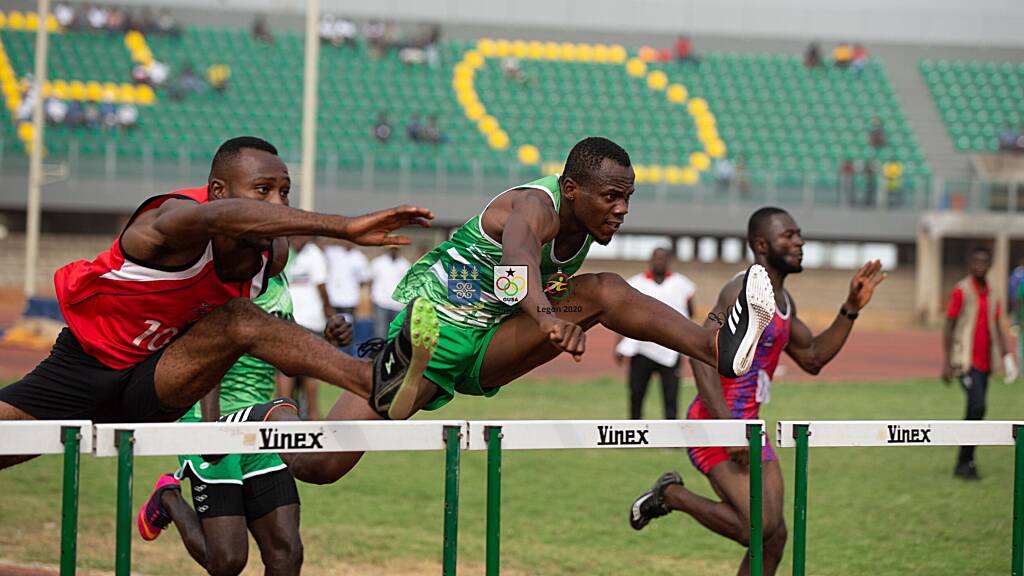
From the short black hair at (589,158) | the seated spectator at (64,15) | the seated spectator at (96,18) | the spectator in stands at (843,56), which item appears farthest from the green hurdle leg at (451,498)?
the spectator in stands at (843,56)

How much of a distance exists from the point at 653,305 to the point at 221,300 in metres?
1.89

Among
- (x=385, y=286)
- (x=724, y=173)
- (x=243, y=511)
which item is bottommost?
(x=243, y=511)

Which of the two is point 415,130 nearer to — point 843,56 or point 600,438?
point 843,56

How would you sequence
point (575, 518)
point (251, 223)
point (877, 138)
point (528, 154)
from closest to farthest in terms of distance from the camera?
point (251, 223) < point (575, 518) < point (528, 154) < point (877, 138)

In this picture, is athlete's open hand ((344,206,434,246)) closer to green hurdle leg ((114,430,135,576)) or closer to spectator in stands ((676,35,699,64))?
green hurdle leg ((114,430,135,576))

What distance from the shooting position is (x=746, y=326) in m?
5.31

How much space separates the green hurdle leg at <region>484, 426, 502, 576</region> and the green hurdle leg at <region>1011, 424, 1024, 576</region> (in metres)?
2.38

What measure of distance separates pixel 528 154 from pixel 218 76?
9568mm

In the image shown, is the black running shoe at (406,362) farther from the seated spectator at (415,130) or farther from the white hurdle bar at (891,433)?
the seated spectator at (415,130)

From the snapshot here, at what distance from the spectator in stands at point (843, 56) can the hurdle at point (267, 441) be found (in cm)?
3764

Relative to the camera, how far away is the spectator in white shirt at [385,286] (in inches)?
757

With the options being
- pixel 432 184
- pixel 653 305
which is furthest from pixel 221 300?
pixel 432 184

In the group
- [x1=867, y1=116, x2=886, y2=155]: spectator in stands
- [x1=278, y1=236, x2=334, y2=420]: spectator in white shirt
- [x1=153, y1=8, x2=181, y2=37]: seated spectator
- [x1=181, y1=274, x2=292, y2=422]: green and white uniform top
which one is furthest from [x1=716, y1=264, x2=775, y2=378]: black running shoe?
[x1=153, y1=8, x2=181, y2=37]: seated spectator

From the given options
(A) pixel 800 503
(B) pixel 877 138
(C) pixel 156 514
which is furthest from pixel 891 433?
(B) pixel 877 138
